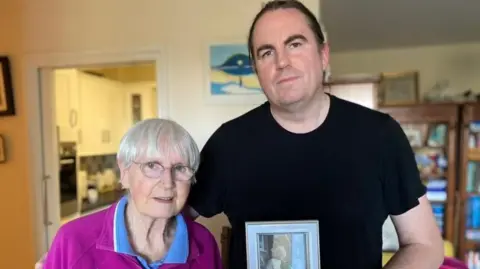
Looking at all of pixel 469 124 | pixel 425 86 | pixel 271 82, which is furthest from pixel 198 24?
pixel 425 86

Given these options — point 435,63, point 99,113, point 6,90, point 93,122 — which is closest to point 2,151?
point 6,90

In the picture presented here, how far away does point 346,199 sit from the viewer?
42.2 inches

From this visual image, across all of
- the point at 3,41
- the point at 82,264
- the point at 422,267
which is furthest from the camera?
the point at 3,41

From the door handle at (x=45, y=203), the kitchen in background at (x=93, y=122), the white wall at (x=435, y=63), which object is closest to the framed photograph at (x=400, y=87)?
the white wall at (x=435, y=63)

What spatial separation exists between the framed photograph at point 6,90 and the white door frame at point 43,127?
0.30 ft

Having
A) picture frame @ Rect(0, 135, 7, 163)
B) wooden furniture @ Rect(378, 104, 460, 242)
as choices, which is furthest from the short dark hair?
wooden furniture @ Rect(378, 104, 460, 242)

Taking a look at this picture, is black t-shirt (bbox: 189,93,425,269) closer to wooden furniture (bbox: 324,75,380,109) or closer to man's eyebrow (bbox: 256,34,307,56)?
man's eyebrow (bbox: 256,34,307,56)

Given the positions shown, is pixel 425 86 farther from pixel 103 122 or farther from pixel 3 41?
pixel 3 41

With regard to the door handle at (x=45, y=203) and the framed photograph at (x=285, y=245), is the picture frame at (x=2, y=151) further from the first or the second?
the framed photograph at (x=285, y=245)

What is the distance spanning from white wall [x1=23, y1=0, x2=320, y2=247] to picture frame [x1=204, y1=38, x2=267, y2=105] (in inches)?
1.0

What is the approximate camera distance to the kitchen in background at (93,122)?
3602 millimetres

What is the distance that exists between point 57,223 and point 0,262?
407 mm

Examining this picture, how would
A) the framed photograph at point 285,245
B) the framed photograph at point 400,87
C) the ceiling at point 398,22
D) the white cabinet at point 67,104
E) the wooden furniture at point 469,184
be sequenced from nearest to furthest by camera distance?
the framed photograph at point 285,245
the ceiling at point 398,22
the wooden furniture at point 469,184
the white cabinet at point 67,104
the framed photograph at point 400,87

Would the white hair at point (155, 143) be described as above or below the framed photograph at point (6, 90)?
below
